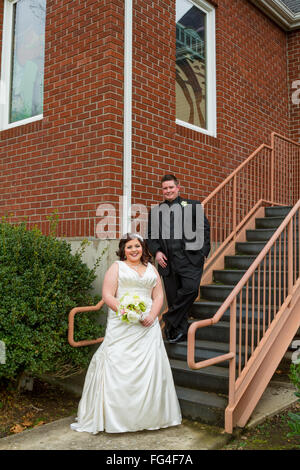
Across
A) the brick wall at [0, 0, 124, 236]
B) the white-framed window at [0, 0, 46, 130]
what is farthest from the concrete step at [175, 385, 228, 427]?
the white-framed window at [0, 0, 46, 130]

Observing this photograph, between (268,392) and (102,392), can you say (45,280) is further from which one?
(268,392)

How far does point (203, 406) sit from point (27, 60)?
A: 17.0ft

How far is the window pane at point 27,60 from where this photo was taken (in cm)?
631

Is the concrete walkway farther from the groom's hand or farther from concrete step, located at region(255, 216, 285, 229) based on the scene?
concrete step, located at region(255, 216, 285, 229)

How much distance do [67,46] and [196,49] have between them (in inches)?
83.7

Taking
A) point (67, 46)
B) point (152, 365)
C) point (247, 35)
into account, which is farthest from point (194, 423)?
point (247, 35)

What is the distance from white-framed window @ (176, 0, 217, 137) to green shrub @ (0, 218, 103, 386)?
2707mm

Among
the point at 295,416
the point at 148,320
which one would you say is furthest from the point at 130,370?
the point at 295,416

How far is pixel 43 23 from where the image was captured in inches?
247

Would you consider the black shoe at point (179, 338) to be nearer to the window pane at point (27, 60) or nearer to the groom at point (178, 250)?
the groom at point (178, 250)

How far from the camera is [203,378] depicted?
4164mm

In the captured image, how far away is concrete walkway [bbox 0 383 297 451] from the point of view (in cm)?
344

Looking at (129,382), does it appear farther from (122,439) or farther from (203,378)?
(203,378)

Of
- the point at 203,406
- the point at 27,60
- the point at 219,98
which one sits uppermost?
the point at 27,60
